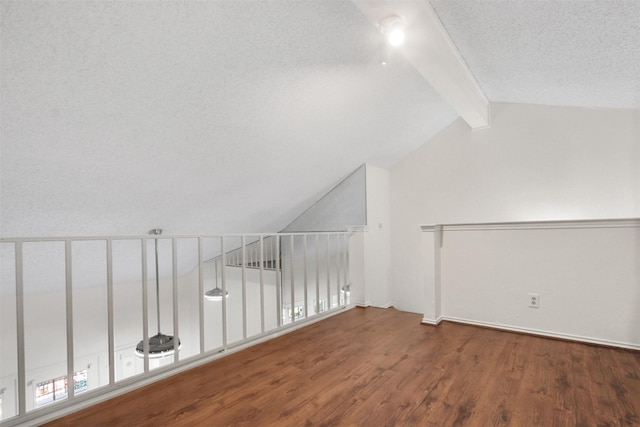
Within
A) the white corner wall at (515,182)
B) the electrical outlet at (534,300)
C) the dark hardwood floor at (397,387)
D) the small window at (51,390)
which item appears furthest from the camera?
the small window at (51,390)

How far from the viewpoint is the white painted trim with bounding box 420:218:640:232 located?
7.75ft

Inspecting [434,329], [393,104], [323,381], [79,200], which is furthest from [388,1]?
[79,200]

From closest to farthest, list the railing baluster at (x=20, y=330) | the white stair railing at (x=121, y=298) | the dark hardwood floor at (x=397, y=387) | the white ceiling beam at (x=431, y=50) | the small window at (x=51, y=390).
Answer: the railing baluster at (x=20, y=330), the dark hardwood floor at (x=397, y=387), the white ceiling beam at (x=431, y=50), the white stair railing at (x=121, y=298), the small window at (x=51, y=390)

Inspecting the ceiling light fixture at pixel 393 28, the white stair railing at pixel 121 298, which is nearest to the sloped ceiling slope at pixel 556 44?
the ceiling light fixture at pixel 393 28

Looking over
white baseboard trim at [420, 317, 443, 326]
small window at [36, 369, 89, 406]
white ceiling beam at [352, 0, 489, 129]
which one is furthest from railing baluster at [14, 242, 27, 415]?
small window at [36, 369, 89, 406]

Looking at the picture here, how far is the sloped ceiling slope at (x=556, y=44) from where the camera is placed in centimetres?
163

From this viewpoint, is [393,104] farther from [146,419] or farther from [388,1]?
[146,419]

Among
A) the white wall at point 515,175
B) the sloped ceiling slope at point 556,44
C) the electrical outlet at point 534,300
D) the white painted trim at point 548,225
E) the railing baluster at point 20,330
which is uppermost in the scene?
the sloped ceiling slope at point 556,44

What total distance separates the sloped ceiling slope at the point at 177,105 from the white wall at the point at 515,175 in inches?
23.3

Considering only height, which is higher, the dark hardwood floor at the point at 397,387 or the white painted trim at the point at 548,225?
the white painted trim at the point at 548,225

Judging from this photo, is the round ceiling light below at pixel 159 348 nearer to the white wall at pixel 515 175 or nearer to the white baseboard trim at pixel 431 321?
the white baseboard trim at pixel 431 321

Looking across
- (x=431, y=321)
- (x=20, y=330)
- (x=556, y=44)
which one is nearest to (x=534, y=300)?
(x=431, y=321)

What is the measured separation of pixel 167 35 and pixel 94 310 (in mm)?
4769

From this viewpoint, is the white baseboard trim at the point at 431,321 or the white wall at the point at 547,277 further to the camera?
the white baseboard trim at the point at 431,321
